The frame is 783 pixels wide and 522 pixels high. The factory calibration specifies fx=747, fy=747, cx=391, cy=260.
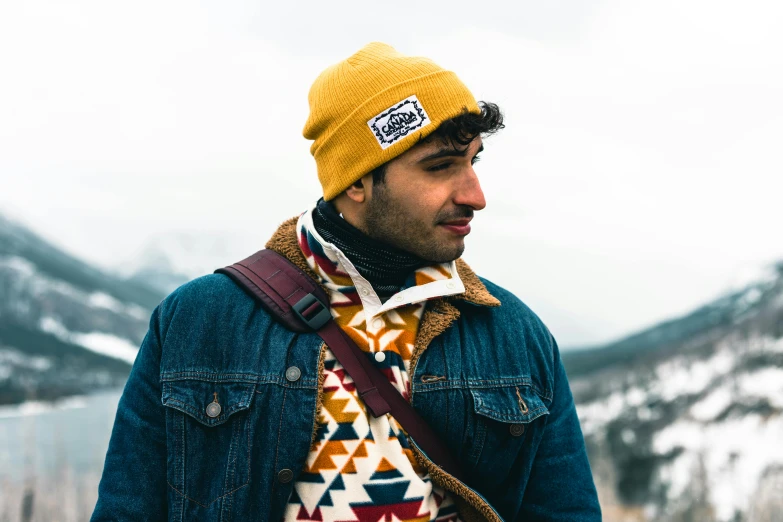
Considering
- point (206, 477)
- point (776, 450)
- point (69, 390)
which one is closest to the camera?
point (206, 477)

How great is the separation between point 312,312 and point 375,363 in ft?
0.79

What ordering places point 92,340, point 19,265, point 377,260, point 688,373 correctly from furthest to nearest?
1. point 19,265
2. point 92,340
3. point 688,373
4. point 377,260

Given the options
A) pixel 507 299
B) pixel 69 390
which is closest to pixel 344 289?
pixel 507 299

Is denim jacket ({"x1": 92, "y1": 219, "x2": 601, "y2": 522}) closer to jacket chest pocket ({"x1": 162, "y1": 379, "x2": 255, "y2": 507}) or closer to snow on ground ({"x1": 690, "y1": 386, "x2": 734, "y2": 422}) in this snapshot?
jacket chest pocket ({"x1": 162, "y1": 379, "x2": 255, "y2": 507})

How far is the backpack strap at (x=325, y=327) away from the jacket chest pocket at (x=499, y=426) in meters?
0.09

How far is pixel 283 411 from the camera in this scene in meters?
2.10

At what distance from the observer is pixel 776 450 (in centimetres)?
7150

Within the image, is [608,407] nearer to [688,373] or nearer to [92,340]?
[688,373]

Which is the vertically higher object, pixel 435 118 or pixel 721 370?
pixel 721 370

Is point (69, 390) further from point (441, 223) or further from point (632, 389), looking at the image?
point (441, 223)

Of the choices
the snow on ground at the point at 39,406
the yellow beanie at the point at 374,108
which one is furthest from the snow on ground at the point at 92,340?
the yellow beanie at the point at 374,108

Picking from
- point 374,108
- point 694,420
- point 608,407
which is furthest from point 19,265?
point 374,108

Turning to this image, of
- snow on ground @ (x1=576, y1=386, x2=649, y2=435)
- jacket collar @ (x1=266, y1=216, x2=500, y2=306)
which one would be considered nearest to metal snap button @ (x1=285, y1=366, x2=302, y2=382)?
jacket collar @ (x1=266, y1=216, x2=500, y2=306)

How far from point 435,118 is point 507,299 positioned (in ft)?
2.14
